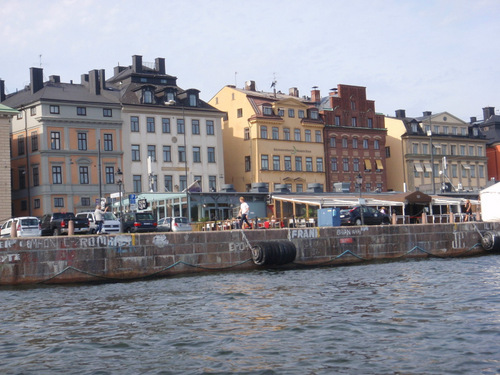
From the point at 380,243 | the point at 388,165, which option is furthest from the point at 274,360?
the point at 388,165

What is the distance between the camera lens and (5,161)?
68688 mm

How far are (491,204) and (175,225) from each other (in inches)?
829

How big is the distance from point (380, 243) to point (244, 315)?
18760 mm

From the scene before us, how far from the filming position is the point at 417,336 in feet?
54.5

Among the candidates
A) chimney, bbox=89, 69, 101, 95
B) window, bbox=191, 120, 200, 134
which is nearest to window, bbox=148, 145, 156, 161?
window, bbox=191, 120, 200, 134

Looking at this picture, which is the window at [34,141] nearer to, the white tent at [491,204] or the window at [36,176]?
the window at [36,176]

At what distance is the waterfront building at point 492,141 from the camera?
10731 centimetres

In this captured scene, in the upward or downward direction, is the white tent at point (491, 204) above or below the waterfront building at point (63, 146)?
below

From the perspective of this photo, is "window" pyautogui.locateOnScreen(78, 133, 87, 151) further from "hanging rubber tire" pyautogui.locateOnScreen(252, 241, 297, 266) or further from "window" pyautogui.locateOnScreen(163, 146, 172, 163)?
"hanging rubber tire" pyautogui.locateOnScreen(252, 241, 297, 266)

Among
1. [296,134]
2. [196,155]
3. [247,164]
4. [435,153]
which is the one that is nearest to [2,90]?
[196,155]

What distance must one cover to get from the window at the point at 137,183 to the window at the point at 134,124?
453 centimetres

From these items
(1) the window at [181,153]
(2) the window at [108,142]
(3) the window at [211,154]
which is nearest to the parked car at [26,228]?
(2) the window at [108,142]

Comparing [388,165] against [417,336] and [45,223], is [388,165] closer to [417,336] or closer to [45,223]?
[45,223]

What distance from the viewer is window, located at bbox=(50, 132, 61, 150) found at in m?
70.8
